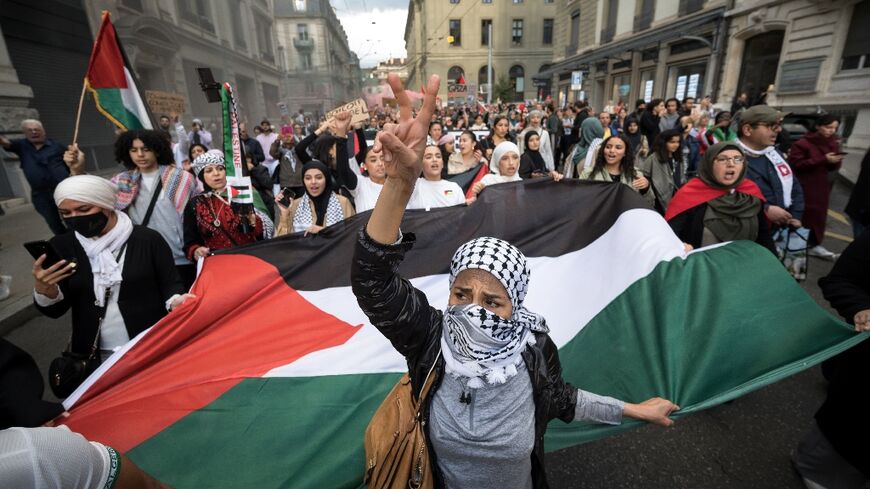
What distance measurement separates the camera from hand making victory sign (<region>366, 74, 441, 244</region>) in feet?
3.89

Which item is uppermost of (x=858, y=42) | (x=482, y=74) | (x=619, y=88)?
(x=482, y=74)

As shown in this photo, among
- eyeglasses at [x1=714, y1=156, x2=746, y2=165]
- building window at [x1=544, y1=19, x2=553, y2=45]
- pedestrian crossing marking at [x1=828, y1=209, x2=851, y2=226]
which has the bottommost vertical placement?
pedestrian crossing marking at [x1=828, y1=209, x2=851, y2=226]

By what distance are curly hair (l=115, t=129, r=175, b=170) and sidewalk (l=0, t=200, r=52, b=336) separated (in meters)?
2.51

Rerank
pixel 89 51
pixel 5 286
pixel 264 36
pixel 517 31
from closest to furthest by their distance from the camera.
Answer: pixel 5 286
pixel 89 51
pixel 264 36
pixel 517 31

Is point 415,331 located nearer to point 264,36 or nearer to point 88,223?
point 88,223

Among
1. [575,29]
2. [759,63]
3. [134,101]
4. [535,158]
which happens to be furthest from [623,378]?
[575,29]

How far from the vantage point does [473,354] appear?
1345 millimetres

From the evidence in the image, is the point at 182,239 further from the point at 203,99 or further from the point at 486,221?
the point at 203,99

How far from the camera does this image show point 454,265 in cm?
144

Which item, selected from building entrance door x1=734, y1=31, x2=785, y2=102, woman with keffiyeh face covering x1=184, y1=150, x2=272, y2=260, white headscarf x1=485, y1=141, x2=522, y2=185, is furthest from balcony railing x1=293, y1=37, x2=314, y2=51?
woman with keffiyeh face covering x1=184, y1=150, x2=272, y2=260

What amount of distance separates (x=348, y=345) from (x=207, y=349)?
0.77m

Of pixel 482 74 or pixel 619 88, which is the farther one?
pixel 482 74

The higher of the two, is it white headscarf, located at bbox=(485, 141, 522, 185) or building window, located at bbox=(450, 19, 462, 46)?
building window, located at bbox=(450, 19, 462, 46)

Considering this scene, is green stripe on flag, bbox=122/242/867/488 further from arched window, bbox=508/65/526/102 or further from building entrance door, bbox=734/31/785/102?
arched window, bbox=508/65/526/102
